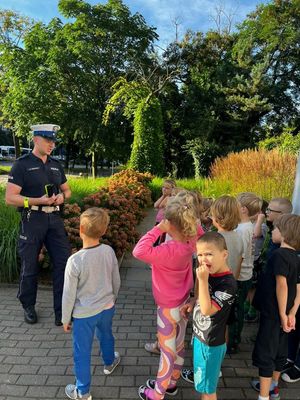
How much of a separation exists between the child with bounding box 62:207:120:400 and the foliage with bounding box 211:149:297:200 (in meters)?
5.33

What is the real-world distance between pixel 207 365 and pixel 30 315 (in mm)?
2253

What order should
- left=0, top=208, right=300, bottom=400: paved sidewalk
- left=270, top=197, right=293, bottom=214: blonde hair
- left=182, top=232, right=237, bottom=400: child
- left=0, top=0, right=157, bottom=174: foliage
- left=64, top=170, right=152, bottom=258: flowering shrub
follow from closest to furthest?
left=182, top=232, right=237, bottom=400: child, left=0, top=208, right=300, bottom=400: paved sidewalk, left=270, top=197, right=293, bottom=214: blonde hair, left=64, top=170, right=152, bottom=258: flowering shrub, left=0, top=0, right=157, bottom=174: foliage

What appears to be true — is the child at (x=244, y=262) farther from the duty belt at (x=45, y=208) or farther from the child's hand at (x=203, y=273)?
the duty belt at (x=45, y=208)

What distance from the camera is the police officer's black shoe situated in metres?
3.84

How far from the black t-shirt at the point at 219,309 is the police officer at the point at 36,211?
202 cm

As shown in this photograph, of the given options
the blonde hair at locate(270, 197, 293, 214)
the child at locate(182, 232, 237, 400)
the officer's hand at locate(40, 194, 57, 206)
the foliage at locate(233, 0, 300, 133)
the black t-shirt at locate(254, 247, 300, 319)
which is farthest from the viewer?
→ the foliage at locate(233, 0, 300, 133)

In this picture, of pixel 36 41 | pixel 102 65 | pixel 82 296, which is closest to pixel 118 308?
pixel 82 296

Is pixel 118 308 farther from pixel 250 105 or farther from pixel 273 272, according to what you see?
pixel 250 105

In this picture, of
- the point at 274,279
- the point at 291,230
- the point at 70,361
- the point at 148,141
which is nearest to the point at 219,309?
the point at 274,279

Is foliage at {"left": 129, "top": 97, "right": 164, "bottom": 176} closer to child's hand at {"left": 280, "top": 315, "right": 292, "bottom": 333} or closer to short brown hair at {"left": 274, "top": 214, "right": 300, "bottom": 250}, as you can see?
short brown hair at {"left": 274, "top": 214, "right": 300, "bottom": 250}

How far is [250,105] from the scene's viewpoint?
22.1 metres

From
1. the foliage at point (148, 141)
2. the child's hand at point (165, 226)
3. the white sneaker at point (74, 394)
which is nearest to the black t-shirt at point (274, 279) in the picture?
the child's hand at point (165, 226)

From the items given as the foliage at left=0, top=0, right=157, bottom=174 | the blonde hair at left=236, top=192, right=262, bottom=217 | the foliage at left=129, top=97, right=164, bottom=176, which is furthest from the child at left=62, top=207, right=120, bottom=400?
the foliage at left=0, top=0, right=157, bottom=174

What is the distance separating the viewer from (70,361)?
3154 mm
